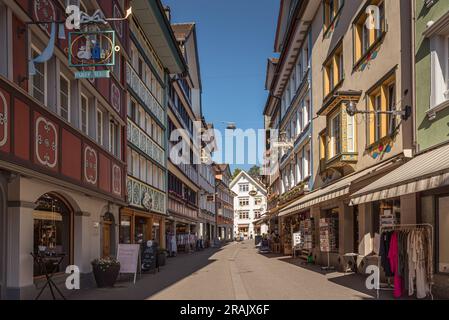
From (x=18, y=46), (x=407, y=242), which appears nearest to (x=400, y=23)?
(x=407, y=242)

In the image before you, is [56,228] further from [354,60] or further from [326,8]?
[326,8]

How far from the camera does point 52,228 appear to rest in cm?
1412

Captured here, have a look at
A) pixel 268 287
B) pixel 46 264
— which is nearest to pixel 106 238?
pixel 46 264

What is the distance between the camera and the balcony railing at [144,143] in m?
24.8

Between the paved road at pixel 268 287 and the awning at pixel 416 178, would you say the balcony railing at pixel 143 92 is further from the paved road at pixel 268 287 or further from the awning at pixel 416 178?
the awning at pixel 416 178

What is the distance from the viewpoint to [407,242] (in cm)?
1234

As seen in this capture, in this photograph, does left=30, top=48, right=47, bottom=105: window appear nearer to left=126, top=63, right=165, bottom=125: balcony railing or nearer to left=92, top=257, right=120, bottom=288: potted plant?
left=92, top=257, right=120, bottom=288: potted plant

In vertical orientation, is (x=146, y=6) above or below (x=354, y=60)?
above

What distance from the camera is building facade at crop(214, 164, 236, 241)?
82050mm

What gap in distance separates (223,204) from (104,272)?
7418 centimetres

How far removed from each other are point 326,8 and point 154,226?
15794 millimetres

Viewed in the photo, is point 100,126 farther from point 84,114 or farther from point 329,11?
point 329,11

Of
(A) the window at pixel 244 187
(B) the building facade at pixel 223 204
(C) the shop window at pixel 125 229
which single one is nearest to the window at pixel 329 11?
(C) the shop window at pixel 125 229

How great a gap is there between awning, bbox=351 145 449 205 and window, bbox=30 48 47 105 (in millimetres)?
8125
